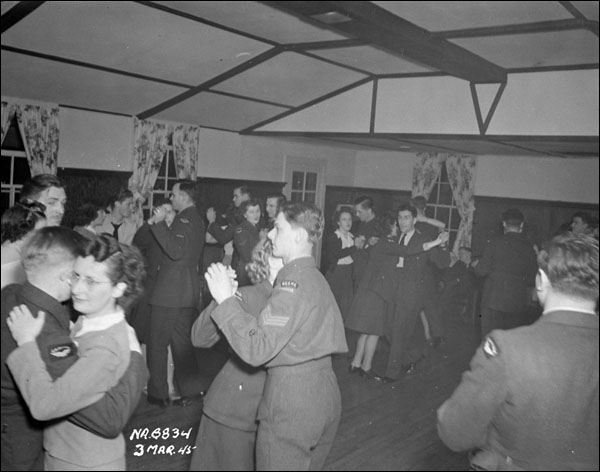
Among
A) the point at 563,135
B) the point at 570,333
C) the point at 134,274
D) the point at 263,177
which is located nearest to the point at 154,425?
the point at 134,274

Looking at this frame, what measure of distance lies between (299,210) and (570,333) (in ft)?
3.39

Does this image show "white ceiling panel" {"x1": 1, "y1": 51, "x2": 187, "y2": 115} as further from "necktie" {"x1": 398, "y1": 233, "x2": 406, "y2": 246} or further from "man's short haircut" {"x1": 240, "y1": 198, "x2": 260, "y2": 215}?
"necktie" {"x1": 398, "y1": 233, "x2": 406, "y2": 246}

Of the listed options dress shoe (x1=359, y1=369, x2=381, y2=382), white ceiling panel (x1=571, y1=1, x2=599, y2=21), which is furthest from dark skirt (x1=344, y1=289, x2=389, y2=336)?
white ceiling panel (x1=571, y1=1, x2=599, y2=21)

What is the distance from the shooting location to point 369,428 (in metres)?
3.98

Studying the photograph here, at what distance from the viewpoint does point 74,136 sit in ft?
20.1

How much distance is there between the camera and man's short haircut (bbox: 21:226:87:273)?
1.85 meters

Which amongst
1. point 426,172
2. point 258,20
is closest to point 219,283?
point 258,20

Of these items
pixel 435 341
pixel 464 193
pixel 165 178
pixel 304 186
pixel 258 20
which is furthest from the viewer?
pixel 304 186

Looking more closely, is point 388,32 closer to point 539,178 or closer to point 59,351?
point 59,351

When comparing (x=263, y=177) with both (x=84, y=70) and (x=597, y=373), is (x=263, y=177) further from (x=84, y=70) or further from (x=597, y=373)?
(x=597, y=373)

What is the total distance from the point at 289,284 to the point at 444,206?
315 inches

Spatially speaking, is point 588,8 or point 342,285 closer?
point 588,8

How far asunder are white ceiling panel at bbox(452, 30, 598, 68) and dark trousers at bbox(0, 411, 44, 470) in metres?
4.00

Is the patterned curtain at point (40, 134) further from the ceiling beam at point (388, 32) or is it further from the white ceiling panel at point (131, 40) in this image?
the ceiling beam at point (388, 32)
